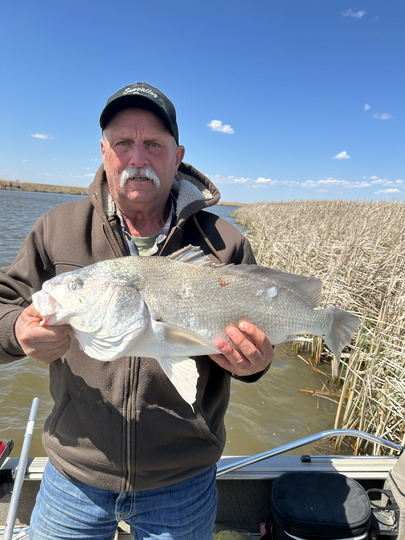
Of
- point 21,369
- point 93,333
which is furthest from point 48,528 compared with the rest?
point 21,369

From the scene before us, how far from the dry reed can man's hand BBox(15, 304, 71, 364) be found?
14.1 ft

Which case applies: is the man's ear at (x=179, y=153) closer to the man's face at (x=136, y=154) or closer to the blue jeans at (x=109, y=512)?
the man's face at (x=136, y=154)

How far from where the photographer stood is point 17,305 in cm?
227

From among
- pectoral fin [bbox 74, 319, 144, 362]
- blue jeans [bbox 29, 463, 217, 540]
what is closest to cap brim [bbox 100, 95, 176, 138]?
pectoral fin [bbox 74, 319, 144, 362]

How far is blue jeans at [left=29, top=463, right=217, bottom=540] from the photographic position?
2.17 meters

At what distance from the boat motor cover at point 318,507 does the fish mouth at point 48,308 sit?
232 centimetres

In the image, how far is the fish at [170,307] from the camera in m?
1.95

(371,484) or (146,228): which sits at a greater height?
(146,228)

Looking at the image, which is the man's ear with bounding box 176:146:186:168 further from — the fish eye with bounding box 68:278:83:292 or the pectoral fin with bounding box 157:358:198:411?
the pectoral fin with bounding box 157:358:198:411

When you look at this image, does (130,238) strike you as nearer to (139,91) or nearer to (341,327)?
(139,91)

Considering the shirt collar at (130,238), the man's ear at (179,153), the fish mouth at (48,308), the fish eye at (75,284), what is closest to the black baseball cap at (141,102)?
the man's ear at (179,153)

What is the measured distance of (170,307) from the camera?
2092 millimetres

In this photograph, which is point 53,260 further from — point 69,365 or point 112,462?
point 112,462

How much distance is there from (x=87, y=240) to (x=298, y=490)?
2.61 meters
